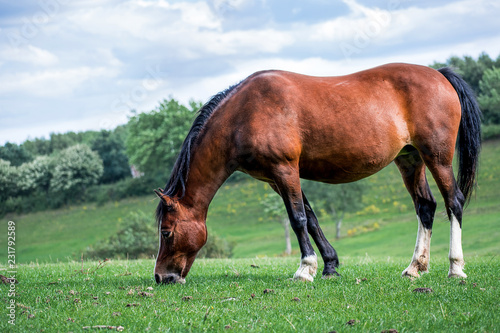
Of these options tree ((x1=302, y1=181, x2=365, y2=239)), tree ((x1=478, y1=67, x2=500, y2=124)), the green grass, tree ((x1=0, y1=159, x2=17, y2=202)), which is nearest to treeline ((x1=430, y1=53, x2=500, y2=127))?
tree ((x1=478, y1=67, x2=500, y2=124))

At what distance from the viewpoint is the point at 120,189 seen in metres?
46.9

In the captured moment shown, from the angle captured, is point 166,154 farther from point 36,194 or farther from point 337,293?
point 337,293

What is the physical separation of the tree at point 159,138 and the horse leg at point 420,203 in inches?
1525

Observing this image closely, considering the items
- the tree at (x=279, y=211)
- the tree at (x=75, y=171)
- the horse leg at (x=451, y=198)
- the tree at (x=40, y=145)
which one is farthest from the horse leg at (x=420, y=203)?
the tree at (x=40, y=145)

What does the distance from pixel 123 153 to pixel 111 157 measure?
58.9 inches

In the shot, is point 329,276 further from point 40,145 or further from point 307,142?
point 40,145

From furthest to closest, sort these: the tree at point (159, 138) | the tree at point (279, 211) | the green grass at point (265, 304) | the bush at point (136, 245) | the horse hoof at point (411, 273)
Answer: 1. the tree at point (159, 138)
2. the tree at point (279, 211)
3. the bush at point (136, 245)
4. the horse hoof at point (411, 273)
5. the green grass at point (265, 304)

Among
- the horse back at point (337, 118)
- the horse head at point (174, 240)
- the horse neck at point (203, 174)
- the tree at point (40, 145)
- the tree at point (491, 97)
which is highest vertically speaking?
the tree at point (491, 97)

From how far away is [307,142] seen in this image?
232 inches

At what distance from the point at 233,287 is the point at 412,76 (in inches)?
153

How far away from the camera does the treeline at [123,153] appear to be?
36.6 meters

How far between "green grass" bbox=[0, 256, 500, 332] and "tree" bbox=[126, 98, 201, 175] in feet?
130

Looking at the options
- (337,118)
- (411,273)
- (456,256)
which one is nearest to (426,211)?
(456,256)

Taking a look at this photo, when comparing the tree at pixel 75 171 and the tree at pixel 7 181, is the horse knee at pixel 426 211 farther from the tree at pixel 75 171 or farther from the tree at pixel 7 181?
the tree at pixel 75 171
